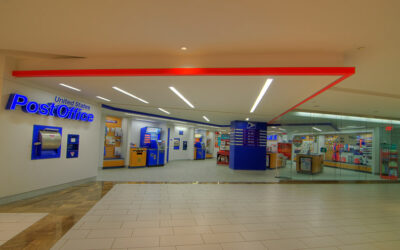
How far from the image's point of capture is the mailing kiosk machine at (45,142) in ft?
17.5

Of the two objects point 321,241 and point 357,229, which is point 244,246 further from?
point 357,229

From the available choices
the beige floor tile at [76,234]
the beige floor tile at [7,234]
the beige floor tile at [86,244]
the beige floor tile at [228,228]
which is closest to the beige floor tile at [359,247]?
the beige floor tile at [228,228]

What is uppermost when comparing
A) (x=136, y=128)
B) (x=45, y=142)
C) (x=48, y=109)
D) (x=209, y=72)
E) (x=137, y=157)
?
(x=209, y=72)

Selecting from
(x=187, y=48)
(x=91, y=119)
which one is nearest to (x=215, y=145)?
(x=91, y=119)

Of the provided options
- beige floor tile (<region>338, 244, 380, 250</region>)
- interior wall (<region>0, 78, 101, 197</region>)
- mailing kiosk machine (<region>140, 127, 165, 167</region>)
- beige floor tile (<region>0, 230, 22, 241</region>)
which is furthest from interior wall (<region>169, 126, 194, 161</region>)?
beige floor tile (<region>338, 244, 380, 250</region>)

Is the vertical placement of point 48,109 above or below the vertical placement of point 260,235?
above

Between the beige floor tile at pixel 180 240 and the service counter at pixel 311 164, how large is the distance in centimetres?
828

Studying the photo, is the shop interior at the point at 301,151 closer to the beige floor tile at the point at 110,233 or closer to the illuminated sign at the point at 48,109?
the illuminated sign at the point at 48,109

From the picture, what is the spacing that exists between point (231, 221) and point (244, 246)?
3.21ft

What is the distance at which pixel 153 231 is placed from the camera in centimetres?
357

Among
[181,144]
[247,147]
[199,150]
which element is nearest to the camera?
[247,147]

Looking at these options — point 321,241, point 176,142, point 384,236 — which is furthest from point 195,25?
point 176,142

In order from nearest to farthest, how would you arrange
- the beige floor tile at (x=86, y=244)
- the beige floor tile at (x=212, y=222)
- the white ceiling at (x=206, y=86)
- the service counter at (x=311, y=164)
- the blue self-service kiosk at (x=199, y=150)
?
the beige floor tile at (x=86, y=244)
the beige floor tile at (x=212, y=222)
the white ceiling at (x=206, y=86)
the service counter at (x=311, y=164)
the blue self-service kiosk at (x=199, y=150)

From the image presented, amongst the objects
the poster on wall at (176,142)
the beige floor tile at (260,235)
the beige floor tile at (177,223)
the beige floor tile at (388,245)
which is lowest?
the beige floor tile at (177,223)
